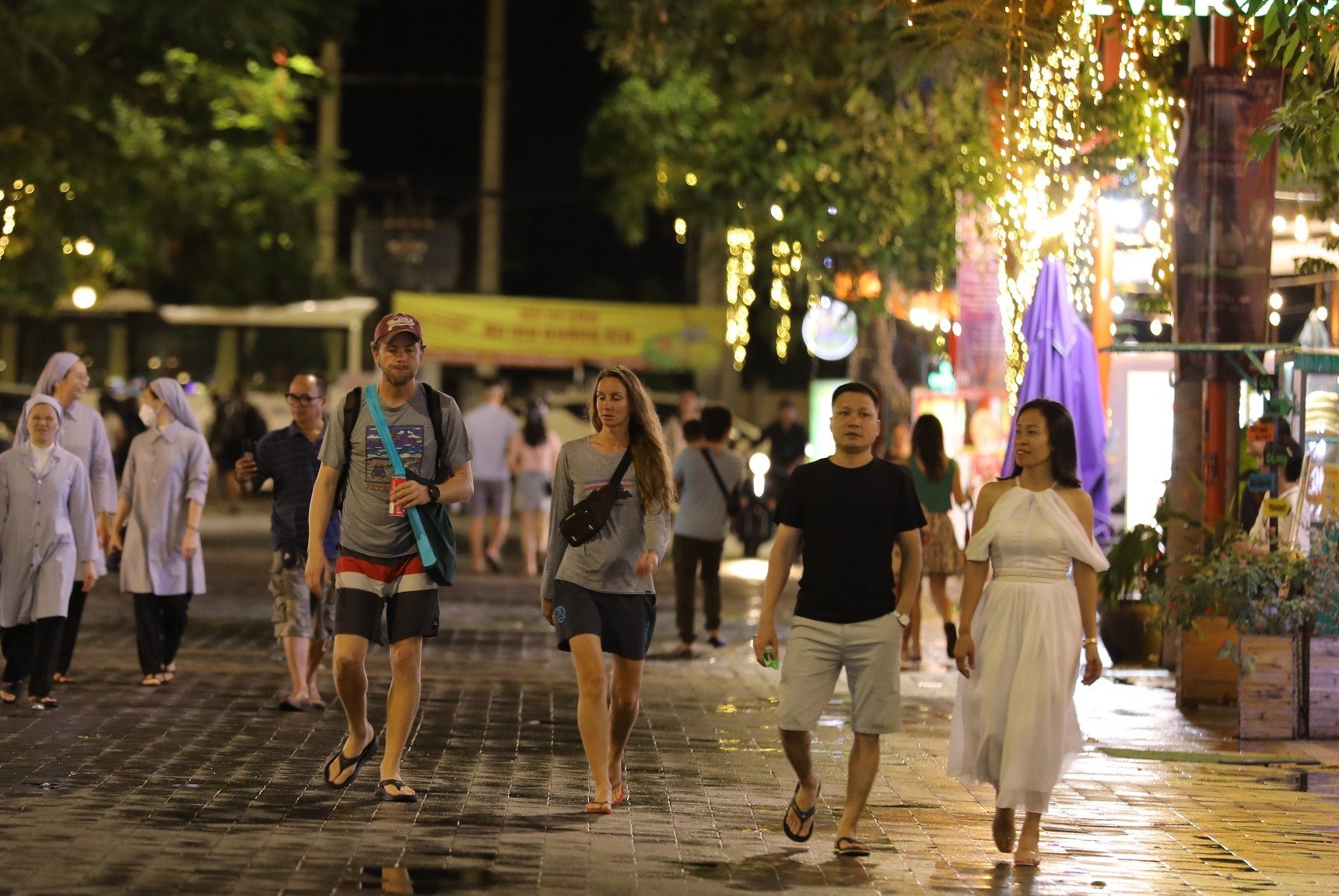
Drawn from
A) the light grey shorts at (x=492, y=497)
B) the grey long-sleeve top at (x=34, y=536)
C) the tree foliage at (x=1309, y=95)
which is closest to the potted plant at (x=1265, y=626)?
the tree foliage at (x=1309, y=95)

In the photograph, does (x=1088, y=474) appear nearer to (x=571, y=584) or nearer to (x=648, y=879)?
(x=571, y=584)

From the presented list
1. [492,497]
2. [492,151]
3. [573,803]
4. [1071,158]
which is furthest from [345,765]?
[492,151]

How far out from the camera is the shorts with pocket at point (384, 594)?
8539 mm

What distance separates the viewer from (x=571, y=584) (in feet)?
28.1

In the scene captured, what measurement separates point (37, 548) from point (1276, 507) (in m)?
7.07

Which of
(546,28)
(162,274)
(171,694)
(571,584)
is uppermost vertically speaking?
(546,28)

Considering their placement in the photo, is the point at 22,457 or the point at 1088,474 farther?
the point at 1088,474

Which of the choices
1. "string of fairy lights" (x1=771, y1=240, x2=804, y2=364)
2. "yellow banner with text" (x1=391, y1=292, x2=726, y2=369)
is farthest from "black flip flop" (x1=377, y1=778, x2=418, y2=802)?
"yellow banner with text" (x1=391, y1=292, x2=726, y2=369)

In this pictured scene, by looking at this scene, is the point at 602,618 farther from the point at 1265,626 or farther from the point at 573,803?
the point at 1265,626

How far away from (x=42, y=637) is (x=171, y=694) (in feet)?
3.17

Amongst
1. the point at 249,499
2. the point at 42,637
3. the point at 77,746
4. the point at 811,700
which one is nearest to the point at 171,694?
the point at 42,637

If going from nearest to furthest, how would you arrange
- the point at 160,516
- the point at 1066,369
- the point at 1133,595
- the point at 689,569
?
the point at 160,516 → the point at 1066,369 → the point at 1133,595 → the point at 689,569

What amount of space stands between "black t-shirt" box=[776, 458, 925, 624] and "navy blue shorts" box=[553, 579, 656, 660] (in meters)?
1.00

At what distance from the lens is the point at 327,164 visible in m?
38.6
